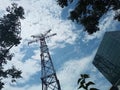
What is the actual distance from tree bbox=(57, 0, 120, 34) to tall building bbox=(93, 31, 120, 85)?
55091 millimetres

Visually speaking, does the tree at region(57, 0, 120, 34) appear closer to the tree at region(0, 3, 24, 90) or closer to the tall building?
the tree at region(0, 3, 24, 90)

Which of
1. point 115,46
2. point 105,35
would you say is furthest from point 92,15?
point 105,35

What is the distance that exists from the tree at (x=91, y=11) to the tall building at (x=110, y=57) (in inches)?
2169

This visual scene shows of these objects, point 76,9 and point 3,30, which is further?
point 3,30

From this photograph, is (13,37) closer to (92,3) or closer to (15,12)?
(15,12)

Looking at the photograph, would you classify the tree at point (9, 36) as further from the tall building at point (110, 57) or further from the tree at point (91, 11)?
the tall building at point (110, 57)

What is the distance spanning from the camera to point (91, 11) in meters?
16.6

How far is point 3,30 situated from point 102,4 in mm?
16248

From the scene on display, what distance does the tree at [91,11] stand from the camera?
15758 millimetres

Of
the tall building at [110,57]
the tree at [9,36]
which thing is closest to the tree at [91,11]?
the tree at [9,36]

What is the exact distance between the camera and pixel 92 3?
1594 centimetres

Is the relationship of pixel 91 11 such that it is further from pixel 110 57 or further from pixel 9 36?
pixel 110 57

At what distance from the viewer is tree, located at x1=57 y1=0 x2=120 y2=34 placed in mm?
15758

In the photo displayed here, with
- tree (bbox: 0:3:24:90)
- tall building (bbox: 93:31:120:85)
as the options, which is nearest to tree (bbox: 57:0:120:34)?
tree (bbox: 0:3:24:90)
